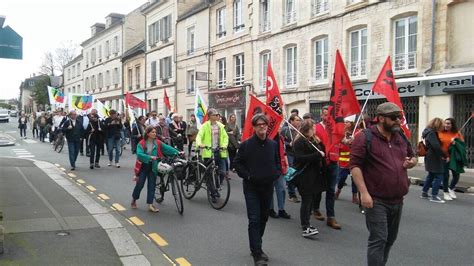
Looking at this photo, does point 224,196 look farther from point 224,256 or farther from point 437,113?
point 437,113

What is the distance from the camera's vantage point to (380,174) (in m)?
4.12

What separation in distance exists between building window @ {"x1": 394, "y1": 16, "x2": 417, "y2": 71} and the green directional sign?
13002 mm

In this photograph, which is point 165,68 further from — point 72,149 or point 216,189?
point 216,189

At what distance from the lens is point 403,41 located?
16688 millimetres

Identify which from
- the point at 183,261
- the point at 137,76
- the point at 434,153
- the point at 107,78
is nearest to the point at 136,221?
the point at 183,261

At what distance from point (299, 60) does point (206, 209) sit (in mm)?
14267

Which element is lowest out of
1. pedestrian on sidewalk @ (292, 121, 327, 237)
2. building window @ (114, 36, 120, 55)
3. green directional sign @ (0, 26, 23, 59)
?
pedestrian on sidewalk @ (292, 121, 327, 237)

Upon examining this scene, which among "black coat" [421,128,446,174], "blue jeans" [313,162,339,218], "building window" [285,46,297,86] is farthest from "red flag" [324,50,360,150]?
"building window" [285,46,297,86]

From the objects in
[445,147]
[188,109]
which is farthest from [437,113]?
[188,109]

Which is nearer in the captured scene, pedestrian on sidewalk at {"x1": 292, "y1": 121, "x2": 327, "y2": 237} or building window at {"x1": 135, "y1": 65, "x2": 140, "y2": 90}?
pedestrian on sidewalk at {"x1": 292, "y1": 121, "x2": 327, "y2": 237}

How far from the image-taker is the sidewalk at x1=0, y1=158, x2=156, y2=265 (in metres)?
5.29

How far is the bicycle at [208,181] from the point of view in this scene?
8.34 metres

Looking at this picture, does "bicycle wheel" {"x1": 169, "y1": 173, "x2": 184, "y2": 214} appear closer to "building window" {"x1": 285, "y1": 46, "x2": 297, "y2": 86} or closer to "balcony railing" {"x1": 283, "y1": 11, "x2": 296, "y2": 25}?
"building window" {"x1": 285, "y1": 46, "x2": 297, "y2": 86}

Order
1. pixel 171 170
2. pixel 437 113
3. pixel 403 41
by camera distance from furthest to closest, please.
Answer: pixel 403 41, pixel 437 113, pixel 171 170
